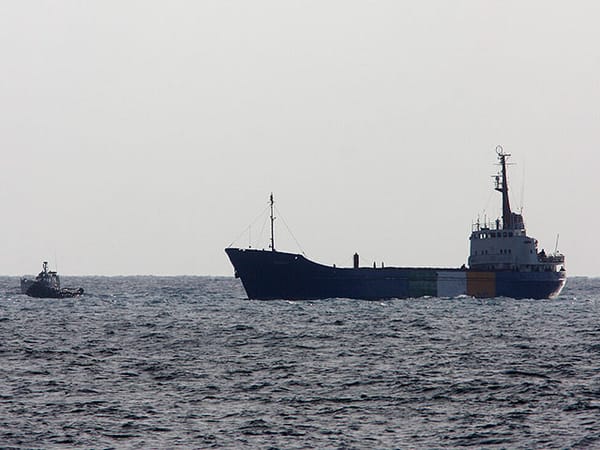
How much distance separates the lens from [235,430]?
30891 millimetres

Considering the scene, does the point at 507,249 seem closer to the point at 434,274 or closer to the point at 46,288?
the point at 434,274

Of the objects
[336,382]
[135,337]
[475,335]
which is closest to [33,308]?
[135,337]

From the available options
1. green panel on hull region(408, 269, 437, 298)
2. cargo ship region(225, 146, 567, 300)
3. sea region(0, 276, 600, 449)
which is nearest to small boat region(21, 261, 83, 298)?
cargo ship region(225, 146, 567, 300)

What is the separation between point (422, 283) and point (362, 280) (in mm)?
7183

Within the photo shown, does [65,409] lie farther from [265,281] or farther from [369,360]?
[265,281]

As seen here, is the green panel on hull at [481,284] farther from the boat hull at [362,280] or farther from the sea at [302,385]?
the sea at [302,385]

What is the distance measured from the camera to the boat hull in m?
104

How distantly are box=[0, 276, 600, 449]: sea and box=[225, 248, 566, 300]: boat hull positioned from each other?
29.4 metres

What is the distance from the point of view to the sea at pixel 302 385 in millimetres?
30078

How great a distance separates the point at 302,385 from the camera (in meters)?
39.7

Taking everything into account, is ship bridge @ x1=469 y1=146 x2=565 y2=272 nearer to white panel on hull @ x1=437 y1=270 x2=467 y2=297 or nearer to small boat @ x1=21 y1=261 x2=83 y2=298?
white panel on hull @ x1=437 y1=270 x2=467 y2=297

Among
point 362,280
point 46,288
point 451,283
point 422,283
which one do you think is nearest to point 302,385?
point 362,280

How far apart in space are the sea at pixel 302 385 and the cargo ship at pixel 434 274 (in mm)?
29610

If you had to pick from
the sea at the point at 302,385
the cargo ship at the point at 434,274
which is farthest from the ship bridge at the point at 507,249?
the sea at the point at 302,385
